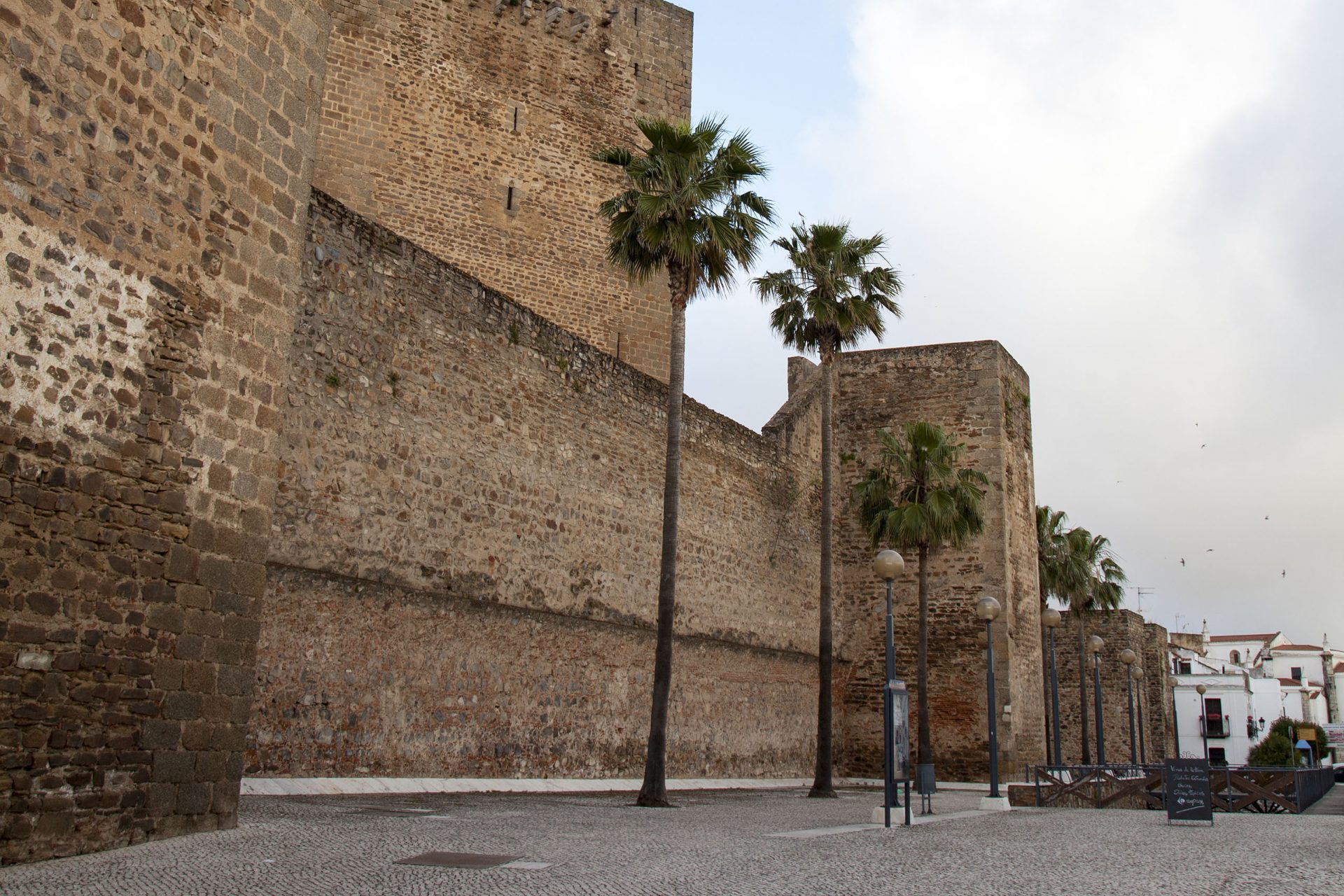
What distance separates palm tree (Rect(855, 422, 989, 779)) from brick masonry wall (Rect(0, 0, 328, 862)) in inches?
604

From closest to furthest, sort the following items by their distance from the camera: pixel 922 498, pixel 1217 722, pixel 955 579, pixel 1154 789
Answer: pixel 1154 789 → pixel 922 498 → pixel 955 579 → pixel 1217 722

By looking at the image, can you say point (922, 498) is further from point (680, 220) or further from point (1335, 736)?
point (1335, 736)

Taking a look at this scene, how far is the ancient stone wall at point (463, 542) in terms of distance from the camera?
11.8m

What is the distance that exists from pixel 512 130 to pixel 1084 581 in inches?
786

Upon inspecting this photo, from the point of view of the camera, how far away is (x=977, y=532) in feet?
74.8

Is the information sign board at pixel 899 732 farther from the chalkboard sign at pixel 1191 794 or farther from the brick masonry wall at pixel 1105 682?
the brick masonry wall at pixel 1105 682

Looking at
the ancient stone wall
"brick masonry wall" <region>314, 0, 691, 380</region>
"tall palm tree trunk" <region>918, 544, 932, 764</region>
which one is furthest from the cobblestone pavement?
"brick masonry wall" <region>314, 0, 691, 380</region>

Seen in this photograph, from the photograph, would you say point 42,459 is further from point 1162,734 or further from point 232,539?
point 1162,734

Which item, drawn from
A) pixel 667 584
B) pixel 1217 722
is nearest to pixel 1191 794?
pixel 667 584

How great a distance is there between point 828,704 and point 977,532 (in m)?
7.16

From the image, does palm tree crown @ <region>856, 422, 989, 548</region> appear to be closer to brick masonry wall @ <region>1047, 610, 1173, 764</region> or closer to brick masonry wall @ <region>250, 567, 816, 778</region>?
brick masonry wall @ <region>250, 567, 816, 778</region>

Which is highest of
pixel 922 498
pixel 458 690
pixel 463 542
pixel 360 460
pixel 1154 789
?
pixel 922 498

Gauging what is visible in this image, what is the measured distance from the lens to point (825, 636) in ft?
58.1

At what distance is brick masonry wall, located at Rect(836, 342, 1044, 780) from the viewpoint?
79.7 ft
